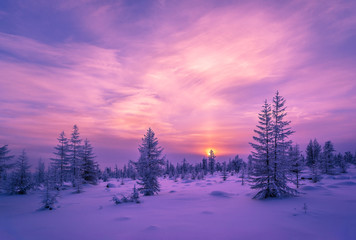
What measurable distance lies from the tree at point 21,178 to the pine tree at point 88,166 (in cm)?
1049

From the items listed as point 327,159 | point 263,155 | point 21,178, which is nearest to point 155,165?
A: point 263,155

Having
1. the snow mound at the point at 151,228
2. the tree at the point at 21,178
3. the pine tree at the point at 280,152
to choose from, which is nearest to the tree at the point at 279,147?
the pine tree at the point at 280,152

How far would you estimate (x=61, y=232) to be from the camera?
8.49 meters

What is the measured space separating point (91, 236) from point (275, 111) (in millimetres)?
16288

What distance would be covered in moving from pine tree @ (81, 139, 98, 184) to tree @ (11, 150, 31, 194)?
1049 cm

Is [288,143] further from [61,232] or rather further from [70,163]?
[70,163]

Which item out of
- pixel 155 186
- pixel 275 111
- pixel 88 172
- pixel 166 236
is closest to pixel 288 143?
pixel 275 111

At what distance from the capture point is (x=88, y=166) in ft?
130

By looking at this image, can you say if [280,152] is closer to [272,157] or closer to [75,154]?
[272,157]

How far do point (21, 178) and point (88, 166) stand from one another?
12263mm

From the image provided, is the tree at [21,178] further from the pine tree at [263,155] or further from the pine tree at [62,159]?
the pine tree at [263,155]

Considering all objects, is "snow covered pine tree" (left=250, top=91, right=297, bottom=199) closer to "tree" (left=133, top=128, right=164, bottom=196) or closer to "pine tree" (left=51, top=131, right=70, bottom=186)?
"tree" (left=133, top=128, right=164, bottom=196)

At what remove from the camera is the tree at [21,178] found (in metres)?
27.4

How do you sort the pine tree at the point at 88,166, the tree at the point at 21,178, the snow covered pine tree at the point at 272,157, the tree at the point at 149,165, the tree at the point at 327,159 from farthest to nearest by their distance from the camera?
the tree at the point at 327,159, the pine tree at the point at 88,166, the tree at the point at 21,178, the tree at the point at 149,165, the snow covered pine tree at the point at 272,157
